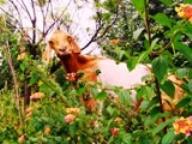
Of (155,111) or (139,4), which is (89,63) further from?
(139,4)

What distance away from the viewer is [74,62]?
11.8 feet

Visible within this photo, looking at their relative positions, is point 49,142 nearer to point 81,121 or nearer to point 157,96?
point 81,121

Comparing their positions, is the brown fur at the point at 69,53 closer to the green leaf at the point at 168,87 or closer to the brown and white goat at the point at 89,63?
the brown and white goat at the point at 89,63

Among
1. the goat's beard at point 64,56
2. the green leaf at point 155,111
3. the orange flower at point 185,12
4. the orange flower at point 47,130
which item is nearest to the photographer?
the orange flower at point 185,12

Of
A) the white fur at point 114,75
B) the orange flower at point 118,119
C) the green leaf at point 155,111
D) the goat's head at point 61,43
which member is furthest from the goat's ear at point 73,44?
the green leaf at point 155,111

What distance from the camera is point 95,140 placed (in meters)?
2.08

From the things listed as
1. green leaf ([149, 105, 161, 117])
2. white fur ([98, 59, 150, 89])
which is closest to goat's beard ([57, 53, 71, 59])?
white fur ([98, 59, 150, 89])

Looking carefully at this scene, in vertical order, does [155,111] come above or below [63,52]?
below

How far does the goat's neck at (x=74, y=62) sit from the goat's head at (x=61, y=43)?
0.04 metres

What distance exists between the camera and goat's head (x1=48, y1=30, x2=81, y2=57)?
349 cm

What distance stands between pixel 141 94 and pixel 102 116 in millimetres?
726

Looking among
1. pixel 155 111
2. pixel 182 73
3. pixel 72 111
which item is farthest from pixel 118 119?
pixel 182 73

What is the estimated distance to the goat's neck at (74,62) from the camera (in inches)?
141

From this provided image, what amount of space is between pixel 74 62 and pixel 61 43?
0.61ft
